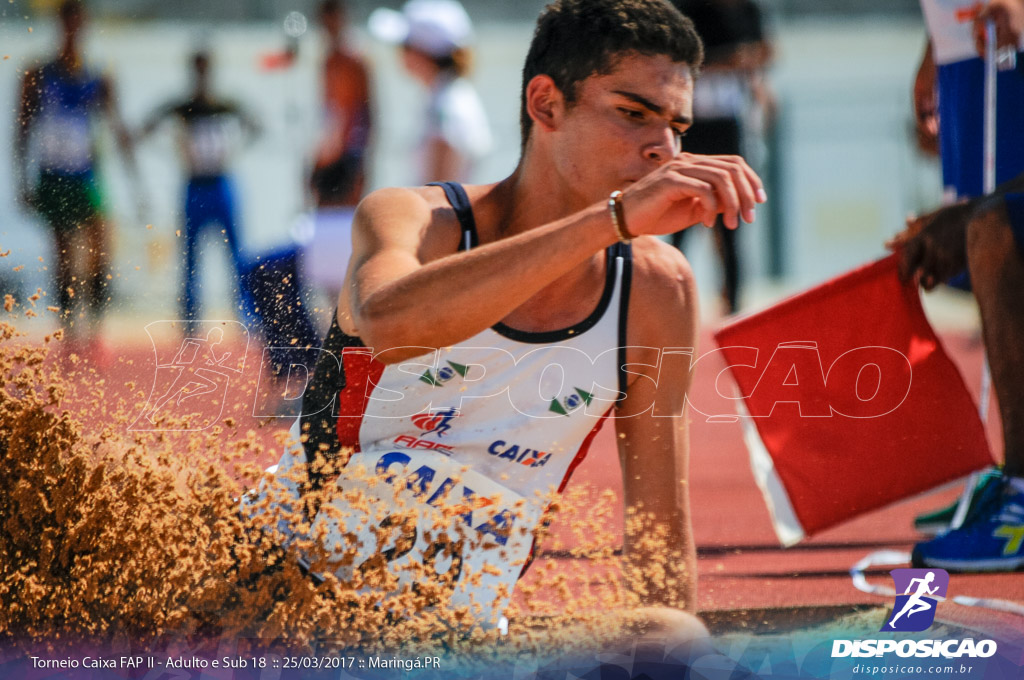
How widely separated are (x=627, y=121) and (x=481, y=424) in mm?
668

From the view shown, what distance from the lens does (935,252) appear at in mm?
3049

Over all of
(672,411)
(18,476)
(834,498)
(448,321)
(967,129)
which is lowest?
(834,498)

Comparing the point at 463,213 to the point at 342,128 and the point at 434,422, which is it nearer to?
the point at 434,422

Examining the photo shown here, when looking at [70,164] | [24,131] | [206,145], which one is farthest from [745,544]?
[206,145]

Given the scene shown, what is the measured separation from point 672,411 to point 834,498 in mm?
876

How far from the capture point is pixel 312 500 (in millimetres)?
2318

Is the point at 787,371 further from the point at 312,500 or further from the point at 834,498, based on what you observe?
the point at 312,500

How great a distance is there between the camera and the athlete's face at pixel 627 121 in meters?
2.21

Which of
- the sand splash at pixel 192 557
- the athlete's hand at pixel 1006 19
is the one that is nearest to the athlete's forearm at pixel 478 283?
the sand splash at pixel 192 557

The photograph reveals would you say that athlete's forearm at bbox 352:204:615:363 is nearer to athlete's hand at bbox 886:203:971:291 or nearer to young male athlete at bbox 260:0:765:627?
young male athlete at bbox 260:0:765:627

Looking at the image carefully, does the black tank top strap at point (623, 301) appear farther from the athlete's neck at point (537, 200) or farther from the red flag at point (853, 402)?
the red flag at point (853, 402)

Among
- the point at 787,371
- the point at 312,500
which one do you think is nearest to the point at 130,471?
the point at 312,500

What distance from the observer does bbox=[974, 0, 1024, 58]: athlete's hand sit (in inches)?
137

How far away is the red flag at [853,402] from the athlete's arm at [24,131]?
2.09 m
